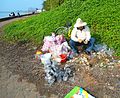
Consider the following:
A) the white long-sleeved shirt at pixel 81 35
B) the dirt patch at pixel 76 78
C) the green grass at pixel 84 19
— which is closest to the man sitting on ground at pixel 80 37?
the white long-sleeved shirt at pixel 81 35

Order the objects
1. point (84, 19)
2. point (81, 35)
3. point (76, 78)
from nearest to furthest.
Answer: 1. point (76, 78)
2. point (81, 35)
3. point (84, 19)

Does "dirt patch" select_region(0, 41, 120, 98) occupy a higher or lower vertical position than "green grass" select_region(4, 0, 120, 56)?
lower

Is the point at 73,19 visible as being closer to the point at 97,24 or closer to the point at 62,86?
the point at 97,24

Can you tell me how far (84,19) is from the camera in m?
10.8

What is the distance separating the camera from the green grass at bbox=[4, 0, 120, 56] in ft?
32.0

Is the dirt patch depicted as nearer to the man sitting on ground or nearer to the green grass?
the man sitting on ground

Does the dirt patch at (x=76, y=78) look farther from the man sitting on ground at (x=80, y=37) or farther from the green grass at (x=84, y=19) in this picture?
the green grass at (x=84, y=19)

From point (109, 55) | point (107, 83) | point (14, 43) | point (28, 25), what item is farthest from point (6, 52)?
point (107, 83)

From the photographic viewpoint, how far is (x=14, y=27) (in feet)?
42.6

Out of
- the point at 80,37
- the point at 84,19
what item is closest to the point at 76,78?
the point at 80,37

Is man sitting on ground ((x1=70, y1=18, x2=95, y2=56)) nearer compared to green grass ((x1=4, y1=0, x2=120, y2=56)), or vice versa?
man sitting on ground ((x1=70, y1=18, x2=95, y2=56))

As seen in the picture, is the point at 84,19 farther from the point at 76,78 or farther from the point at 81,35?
the point at 76,78

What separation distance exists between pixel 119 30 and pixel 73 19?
7.32ft

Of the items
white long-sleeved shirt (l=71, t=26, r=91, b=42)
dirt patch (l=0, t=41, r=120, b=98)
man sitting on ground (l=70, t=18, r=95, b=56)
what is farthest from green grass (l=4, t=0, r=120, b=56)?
dirt patch (l=0, t=41, r=120, b=98)
